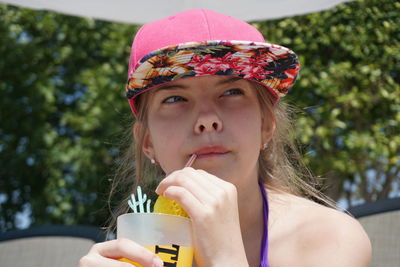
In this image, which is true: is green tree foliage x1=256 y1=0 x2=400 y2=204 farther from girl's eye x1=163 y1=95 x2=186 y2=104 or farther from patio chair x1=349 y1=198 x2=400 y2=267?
girl's eye x1=163 y1=95 x2=186 y2=104

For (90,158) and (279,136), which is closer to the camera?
(279,136)

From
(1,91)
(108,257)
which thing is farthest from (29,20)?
(108,257)

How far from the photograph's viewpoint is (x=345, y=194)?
3.69 meters

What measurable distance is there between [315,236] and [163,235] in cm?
84

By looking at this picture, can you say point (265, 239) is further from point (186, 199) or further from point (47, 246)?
point (47, 246)

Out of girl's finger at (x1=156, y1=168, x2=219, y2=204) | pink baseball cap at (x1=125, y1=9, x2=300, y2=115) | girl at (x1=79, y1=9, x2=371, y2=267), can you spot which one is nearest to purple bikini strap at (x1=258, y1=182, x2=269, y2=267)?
girl at (x1=79, y1=9, x2=371, y2=267)

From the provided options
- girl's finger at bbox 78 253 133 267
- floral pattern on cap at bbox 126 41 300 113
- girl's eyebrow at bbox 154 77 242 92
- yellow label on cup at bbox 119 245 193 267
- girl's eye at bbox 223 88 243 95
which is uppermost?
floral pattern on cap at bbox 126 41 300 113

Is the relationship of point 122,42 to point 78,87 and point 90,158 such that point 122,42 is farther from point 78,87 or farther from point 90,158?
point 90,158

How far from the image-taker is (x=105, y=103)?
3.89 metres

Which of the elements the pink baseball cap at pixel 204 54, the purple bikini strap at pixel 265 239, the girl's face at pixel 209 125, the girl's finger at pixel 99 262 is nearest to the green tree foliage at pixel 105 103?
the purple bikini strap at pixel 265 239

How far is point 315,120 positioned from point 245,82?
1.85 metres

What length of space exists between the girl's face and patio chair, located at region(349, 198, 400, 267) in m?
0.76

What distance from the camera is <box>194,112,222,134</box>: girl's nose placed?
1.53 m

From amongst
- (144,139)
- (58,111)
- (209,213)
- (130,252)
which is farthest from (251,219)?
(58,111)
